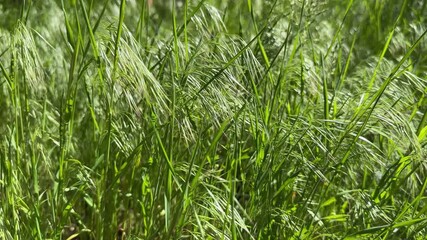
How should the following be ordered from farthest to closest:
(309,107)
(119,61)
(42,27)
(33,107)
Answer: (42,27), (33,107), (309,107), (119,61)

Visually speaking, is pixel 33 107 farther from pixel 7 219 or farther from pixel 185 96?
pixel 185 96

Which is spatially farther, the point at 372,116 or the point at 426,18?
the point at 426,18

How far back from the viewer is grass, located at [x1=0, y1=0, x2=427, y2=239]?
176 centimetres

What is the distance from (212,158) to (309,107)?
27 cm

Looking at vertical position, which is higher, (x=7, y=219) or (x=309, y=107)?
(x=309, y=107)

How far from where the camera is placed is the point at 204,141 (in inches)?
76.2

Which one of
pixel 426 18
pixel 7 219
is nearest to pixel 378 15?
pixel 426 18

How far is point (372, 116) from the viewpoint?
1.84 m

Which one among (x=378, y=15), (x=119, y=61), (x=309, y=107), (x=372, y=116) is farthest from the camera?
(x=378, y=15)

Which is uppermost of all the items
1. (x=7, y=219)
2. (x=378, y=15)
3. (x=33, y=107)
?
(x=378, y=15)

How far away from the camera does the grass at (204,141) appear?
176cm

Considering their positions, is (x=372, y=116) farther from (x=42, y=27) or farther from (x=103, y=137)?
(x=42, y=27)

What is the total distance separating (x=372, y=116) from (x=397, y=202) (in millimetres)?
364

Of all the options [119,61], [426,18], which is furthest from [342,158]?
[426,18]
